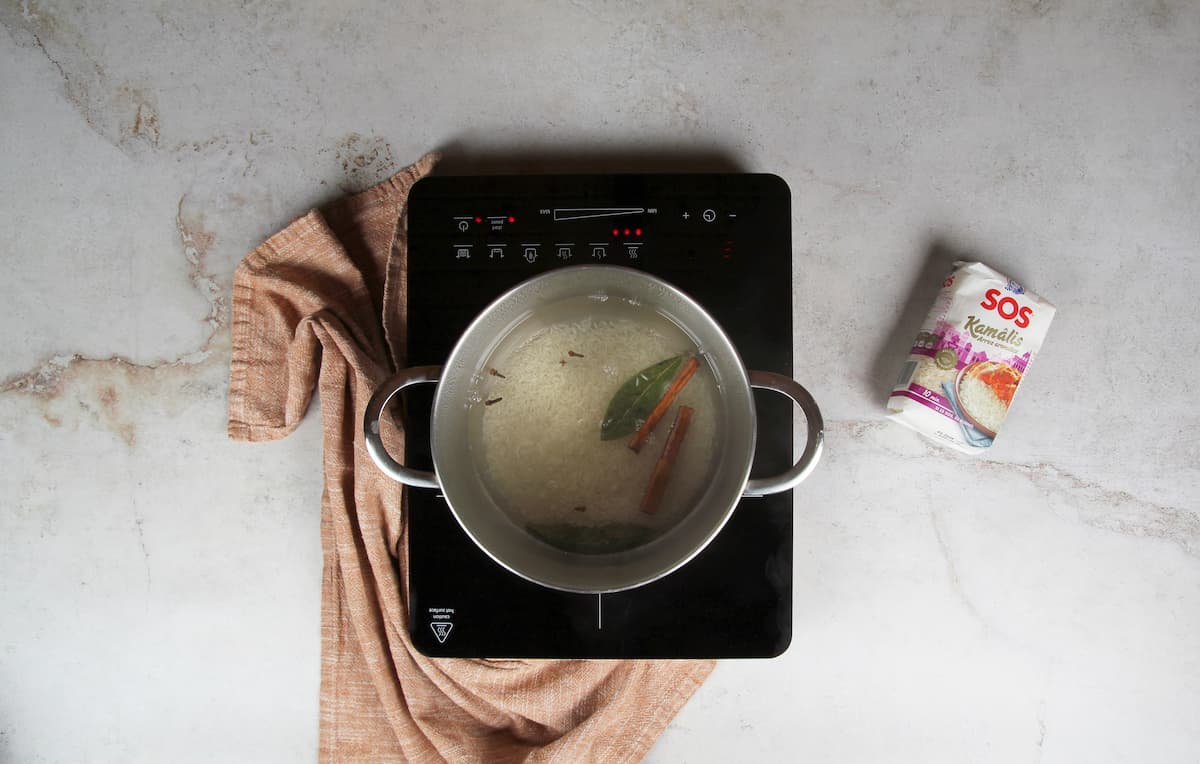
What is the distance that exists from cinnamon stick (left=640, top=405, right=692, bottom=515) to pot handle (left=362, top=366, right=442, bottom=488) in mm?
187

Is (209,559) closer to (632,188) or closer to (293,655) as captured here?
(293,655)

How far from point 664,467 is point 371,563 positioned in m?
0.36

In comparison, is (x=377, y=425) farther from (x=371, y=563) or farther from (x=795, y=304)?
(x=795, y=304)

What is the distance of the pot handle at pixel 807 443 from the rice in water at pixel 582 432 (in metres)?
0.06

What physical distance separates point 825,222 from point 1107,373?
1.18 feet

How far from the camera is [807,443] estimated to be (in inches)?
23.2

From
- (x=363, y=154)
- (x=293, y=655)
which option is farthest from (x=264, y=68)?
(x=293, y=655)

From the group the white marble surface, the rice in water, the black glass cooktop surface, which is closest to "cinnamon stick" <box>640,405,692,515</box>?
the rice in water

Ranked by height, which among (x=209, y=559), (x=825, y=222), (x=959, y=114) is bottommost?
(x=209, y=559)

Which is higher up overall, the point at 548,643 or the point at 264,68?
the point at 264,68

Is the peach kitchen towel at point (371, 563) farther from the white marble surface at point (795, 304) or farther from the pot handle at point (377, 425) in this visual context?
the pot handle at point (377, 425)

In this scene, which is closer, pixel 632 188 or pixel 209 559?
pixel 632 188

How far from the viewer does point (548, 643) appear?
2.47 feet

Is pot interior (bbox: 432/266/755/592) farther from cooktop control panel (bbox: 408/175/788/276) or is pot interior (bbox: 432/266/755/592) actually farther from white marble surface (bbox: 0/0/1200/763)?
white marble surface (bbox: 0/0/1200/763)
